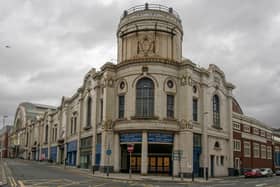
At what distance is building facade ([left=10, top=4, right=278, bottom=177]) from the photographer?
154ft

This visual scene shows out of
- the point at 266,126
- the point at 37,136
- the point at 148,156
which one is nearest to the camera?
the point at 148,156

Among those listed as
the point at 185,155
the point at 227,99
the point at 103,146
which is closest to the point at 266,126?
the point at 227,99

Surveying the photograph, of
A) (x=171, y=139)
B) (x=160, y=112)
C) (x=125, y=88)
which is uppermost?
(x=125, y=88)

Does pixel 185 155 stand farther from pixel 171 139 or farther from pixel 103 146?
pixel 103 146

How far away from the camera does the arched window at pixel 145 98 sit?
47438 mm

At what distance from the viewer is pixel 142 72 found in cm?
4803

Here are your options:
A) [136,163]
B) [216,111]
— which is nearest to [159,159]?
[136,163]

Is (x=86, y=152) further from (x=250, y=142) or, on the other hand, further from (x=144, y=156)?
(x=250, y=142)

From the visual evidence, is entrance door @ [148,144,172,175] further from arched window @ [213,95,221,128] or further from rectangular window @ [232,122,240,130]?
rectangular window @ [232,122,240,130]

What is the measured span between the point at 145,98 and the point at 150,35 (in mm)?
9333

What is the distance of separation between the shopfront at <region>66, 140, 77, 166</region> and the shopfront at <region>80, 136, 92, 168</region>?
379 cm

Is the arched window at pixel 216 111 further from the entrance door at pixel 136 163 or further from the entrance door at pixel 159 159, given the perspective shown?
the entrance door at pixel 136 163

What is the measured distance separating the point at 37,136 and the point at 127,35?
58.6 metres

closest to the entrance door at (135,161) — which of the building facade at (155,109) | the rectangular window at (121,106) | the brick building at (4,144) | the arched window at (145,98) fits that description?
the building facade at (155,109)
